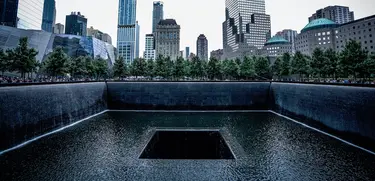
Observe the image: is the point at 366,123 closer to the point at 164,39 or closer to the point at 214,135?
the point at 214,135

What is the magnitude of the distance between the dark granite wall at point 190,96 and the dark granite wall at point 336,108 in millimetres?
4585

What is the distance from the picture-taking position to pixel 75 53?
69.7 metres

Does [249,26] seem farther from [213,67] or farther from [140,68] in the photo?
[140,68]

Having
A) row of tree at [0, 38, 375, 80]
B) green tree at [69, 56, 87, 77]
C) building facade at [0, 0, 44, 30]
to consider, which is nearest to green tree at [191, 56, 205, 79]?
row of tree at [0, 38, 375, 80]

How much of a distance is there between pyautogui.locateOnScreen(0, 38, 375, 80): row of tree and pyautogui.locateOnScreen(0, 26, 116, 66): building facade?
9.19 m

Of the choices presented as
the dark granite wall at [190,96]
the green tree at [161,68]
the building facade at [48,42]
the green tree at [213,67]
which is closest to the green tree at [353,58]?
the dark granite wall at [190,96]

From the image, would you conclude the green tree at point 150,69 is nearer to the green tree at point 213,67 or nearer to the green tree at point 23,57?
the green tree at point 213,67

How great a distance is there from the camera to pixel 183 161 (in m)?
8.23

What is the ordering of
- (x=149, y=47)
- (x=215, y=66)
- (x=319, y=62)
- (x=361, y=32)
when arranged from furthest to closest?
1. (x=149, y=47)
2. (x=361, y=32)
3. (x=215, y=66)
4. (x=319, y=62)

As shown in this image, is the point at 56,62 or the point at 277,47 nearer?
the point at 56,62

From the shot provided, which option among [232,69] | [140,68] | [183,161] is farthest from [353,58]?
[140,68]

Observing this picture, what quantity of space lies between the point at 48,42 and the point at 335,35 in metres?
124

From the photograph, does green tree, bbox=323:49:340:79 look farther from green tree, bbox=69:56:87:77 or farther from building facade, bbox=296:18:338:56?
building facade, bbox=296:18:338:56

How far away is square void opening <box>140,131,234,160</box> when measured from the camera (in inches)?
501
